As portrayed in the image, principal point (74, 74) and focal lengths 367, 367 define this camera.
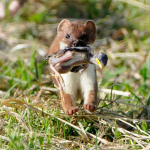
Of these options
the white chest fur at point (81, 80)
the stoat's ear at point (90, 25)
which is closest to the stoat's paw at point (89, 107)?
the white chest fur at point (81, 80)

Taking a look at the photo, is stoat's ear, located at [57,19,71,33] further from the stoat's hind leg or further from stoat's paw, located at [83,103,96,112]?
stoat's paw, located at [83,103,96,112]

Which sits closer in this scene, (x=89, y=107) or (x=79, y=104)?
(x=89, y=107)

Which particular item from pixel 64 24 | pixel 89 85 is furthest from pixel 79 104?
pixel 64 24

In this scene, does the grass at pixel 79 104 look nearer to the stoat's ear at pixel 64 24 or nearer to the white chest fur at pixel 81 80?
the white chest fur at pixel 81 80

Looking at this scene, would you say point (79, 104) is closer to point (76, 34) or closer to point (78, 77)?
point (78, 77)

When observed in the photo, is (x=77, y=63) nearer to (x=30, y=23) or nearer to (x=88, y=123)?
(x=88, y=123)
